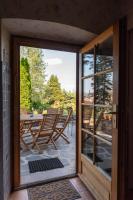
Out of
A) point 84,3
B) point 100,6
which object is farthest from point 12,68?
point 100,6

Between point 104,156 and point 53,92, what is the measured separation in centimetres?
580

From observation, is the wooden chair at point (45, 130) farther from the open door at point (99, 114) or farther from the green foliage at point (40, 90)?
the green foliage at point (40, 90)

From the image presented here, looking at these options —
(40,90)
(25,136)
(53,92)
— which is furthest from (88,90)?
(53,92)

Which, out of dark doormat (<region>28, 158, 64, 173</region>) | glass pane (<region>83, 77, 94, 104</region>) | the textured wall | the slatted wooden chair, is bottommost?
dark doormat (<region>28, 158, 64, 173</region>)

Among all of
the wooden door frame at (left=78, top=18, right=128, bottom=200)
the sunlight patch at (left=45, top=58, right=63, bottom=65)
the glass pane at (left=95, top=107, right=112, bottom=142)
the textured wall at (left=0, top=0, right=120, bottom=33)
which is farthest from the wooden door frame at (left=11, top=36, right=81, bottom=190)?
the sunlight patch at (left=45, top=58, right=63, bottom=65)

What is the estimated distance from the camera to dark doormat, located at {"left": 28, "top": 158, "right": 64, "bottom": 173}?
305 cm

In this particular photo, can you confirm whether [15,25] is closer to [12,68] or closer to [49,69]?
[12,68]

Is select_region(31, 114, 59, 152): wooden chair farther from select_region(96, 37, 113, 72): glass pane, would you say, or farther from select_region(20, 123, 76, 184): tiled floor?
select_region(96, 37, 113, 72): glass pane

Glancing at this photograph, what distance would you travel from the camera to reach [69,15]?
2084mm

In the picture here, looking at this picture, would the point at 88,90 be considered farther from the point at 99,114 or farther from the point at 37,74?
the point at 37,74

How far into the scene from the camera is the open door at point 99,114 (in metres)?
1.73

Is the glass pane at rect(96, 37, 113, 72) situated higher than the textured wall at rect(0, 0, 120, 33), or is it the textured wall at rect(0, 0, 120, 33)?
the textured wall at rect(0, 0, 120, 33)

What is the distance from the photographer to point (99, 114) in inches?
85.0

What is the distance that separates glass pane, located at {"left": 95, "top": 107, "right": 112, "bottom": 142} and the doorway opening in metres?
1.01
